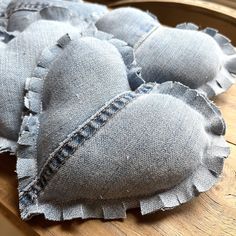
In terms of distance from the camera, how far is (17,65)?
0.74m

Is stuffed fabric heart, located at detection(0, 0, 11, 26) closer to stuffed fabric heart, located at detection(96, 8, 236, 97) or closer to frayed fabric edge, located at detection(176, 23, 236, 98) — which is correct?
stuffed fabric heart, located at detection(96, 8, 236, 97)

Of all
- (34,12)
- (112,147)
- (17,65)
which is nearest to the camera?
(112,147)

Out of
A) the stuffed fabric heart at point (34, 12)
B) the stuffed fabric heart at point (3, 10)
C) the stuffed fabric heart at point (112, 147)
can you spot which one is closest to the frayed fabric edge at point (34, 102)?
the stuffed fabric heart at point (112, 147)

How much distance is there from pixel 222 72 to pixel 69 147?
368 millimetres

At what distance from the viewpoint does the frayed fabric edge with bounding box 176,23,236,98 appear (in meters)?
0.77

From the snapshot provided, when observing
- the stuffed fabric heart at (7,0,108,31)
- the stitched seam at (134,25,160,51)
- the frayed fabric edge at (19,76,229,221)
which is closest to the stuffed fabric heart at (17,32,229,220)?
the frayed fabric edge at (19,76,229,221)

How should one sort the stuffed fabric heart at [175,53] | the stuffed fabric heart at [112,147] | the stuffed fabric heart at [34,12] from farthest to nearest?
the stuffed fabric heart at [34,12]
the stuffed fabric heart at [175,53]
the stuffed fabric heart at [112,147]

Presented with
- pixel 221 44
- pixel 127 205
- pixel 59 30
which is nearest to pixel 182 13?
pixel 221 44

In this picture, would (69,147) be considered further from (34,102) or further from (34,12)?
(34,12)

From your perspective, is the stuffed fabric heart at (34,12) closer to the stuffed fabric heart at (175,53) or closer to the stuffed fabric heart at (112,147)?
the stuffed fabric heart at (175,53)

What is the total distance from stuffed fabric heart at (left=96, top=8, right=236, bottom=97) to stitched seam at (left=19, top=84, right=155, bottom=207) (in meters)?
0.13

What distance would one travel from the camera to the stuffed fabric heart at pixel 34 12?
2.88ft

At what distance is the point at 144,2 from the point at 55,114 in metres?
0.65

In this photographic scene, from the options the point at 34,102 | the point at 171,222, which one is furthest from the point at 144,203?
the point at 34,102
